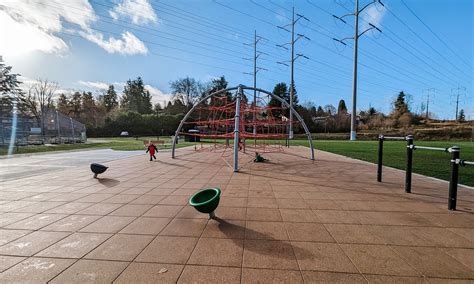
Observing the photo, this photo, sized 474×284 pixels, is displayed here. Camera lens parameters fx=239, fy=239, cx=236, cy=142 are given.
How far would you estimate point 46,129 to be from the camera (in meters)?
23.9

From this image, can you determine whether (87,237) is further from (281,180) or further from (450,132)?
(450,132)

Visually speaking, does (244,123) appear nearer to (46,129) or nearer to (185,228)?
(185,228)

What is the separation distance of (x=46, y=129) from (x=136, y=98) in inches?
1651

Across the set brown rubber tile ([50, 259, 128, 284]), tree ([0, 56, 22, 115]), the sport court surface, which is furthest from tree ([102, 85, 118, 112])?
brown rubber tile ([50, 259, 128, 284])

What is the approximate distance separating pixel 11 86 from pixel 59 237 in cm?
4520

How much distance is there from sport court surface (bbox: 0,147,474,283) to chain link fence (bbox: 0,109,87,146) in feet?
59.3

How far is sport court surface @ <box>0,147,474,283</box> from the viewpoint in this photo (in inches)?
89.7

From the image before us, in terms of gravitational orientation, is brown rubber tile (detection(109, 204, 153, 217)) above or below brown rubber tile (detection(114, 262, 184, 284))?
below

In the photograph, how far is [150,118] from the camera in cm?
4650

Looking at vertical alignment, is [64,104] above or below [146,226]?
above

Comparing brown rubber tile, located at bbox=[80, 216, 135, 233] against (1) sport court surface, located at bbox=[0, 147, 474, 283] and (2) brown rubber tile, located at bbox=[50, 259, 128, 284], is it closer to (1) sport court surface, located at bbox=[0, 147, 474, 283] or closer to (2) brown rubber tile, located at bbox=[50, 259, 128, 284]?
(1) sport court surface, located at bbox=[0, 147, 474, 283]

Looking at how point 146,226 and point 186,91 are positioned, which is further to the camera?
point 186,91

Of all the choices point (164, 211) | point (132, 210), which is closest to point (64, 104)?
point (132, 210)

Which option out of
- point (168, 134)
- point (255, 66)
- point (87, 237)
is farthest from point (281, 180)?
Answer: point (168, 134)
